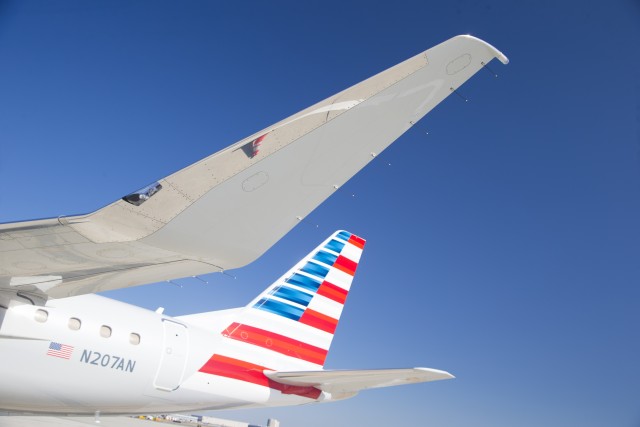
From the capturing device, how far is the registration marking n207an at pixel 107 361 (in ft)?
22.9

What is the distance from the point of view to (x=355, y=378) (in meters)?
8.34

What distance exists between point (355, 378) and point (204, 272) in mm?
4467

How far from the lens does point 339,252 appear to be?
12.2m

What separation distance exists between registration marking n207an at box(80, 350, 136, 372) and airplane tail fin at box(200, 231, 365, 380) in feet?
4.32

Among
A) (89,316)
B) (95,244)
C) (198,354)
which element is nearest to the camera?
(95,244)

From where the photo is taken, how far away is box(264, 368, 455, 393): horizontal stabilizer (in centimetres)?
747

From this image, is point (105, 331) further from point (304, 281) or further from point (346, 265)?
point (346, 265)

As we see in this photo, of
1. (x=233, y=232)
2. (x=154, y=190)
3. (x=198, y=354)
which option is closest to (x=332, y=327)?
(x=198, y=354)

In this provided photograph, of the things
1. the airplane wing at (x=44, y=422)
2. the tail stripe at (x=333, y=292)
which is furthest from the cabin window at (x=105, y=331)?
the tail stripe at (x=333, y=292)

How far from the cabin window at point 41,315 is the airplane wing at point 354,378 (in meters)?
4.18

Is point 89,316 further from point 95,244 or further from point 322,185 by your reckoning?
point 322,185

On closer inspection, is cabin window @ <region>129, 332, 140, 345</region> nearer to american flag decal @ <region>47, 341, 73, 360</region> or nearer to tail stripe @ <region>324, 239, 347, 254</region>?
american flag decal @ <region>47, 341, 73, 360</region>

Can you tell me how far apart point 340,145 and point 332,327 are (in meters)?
8.05

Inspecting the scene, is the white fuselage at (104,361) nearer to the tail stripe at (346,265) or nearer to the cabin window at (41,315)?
the cabin window at (41,315)
